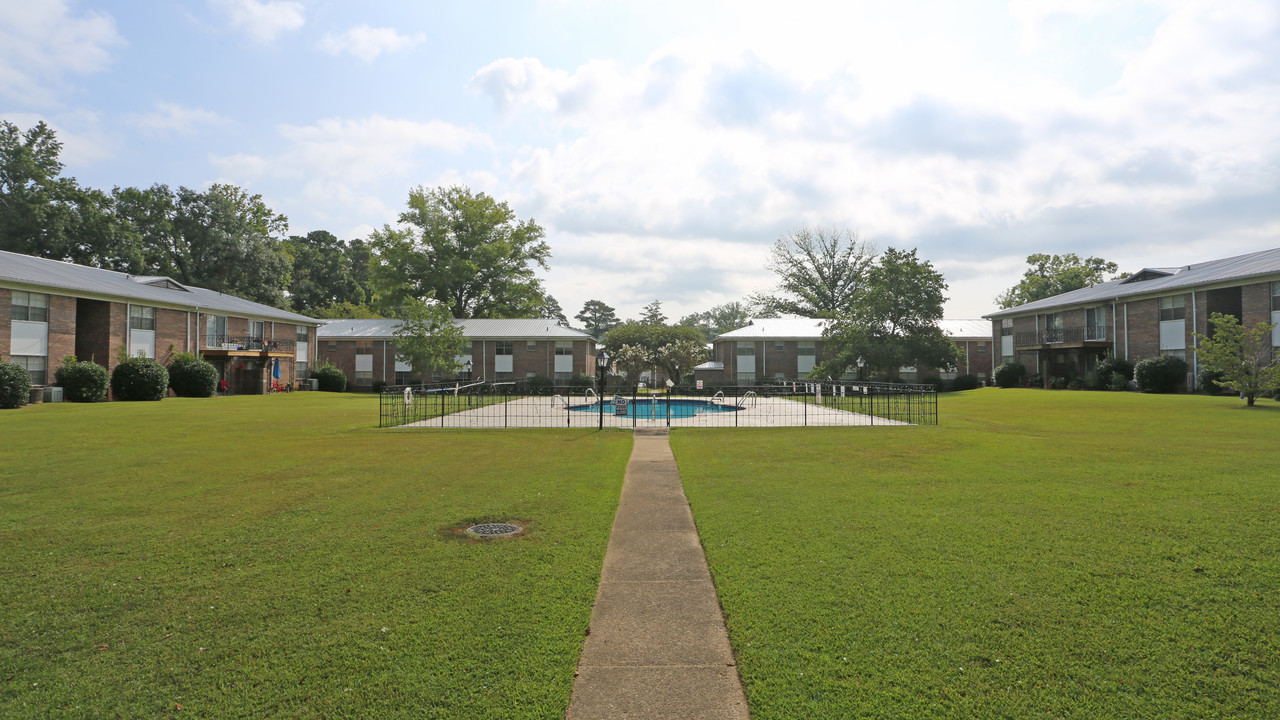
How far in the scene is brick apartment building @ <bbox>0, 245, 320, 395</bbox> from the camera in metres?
28.8

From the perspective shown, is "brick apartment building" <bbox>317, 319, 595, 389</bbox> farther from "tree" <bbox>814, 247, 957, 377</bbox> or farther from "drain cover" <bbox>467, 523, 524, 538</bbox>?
"drain cover" <bbox>467, 523, 524, 538</bbox>

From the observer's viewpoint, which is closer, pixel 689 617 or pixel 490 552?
pixel 689 617

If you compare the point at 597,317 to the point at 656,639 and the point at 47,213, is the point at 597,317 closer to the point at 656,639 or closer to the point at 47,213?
the point at 47,213

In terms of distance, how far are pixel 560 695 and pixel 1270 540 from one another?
7.44 meters

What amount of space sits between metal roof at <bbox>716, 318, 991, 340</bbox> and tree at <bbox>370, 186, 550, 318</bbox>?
904 inches

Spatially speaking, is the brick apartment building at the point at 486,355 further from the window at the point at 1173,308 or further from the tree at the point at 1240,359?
the window at the point at 1173,308

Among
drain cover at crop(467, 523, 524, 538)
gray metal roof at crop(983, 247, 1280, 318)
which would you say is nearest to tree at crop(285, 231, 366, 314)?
gray metal roof at crop(983, 247, 1280, 318)

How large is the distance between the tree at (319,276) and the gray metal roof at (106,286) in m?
26.3

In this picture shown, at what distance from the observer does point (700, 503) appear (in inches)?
337

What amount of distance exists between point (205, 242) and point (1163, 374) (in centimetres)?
6852

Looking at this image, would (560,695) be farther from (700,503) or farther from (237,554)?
(700,503)

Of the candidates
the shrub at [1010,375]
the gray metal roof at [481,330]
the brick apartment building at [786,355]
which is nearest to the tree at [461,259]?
the gray metal roof at [481,330]

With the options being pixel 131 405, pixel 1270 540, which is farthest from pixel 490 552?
pixel 131 405

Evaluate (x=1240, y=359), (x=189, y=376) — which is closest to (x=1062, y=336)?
(x=1240, y=359)
